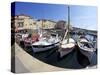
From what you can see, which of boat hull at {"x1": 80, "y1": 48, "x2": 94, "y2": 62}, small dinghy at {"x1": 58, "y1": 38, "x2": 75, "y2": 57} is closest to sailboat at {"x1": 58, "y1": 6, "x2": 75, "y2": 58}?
small dinghy at {"x1": 58, "y1": 38, "x2": 75, "y2": 57}

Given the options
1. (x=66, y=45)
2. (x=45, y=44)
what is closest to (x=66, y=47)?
(x=66, y=45)

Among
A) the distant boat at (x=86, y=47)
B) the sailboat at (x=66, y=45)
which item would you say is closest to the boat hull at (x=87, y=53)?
the distant boat at (x=86, y=47)

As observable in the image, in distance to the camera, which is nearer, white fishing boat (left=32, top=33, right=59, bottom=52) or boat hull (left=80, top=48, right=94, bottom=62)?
white fishing boat (left=32, top=33, right=59, bottom=52)

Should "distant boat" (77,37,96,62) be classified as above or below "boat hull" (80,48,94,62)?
above

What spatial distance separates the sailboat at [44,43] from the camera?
73.0 inches

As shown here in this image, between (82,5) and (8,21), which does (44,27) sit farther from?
(82,5)

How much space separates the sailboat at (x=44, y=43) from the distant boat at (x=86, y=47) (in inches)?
9.4

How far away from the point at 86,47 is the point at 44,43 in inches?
16.9

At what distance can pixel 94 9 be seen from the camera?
2078mm

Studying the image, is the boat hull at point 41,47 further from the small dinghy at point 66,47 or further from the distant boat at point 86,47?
the distant boat at point 86,47

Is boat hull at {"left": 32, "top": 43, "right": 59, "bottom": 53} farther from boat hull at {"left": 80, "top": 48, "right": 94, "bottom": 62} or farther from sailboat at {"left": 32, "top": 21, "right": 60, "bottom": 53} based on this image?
boat hull at {"left": 80, "top": 48, "right": 94, "bottom": 62}

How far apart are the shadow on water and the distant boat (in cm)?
3

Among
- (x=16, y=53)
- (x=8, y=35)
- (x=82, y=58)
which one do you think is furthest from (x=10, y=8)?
(x=82, y=58)

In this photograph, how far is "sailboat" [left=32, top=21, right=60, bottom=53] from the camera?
1854 millimetres
